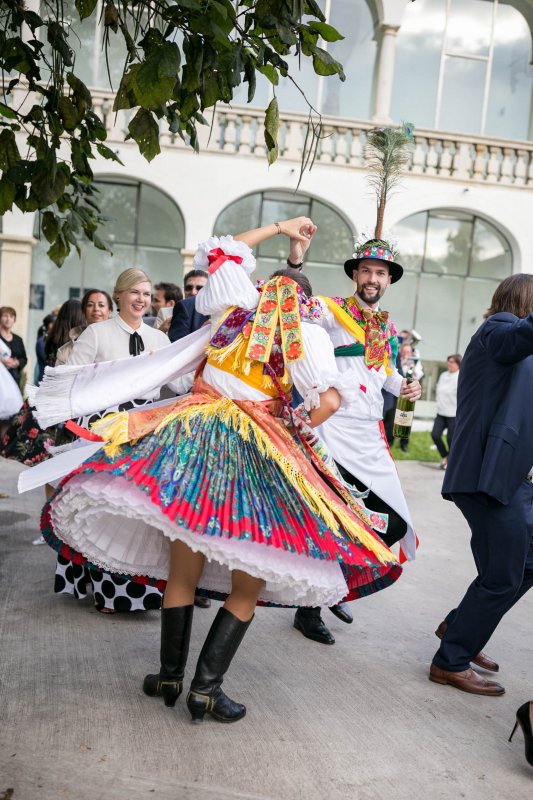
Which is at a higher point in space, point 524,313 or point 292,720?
point 524,313

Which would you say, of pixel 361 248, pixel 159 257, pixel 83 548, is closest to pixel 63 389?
pixel 83 548

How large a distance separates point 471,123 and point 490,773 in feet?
53.2

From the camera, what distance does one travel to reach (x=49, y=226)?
3.71m

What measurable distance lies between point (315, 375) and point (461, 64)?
1602 centimetres

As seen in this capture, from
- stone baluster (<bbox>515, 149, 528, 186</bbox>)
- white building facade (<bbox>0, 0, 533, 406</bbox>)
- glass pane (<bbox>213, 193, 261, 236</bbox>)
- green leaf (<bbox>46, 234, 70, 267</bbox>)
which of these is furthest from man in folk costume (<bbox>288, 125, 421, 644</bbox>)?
stone baluster (<bbox>515, 149, 528, 186</bbox>)

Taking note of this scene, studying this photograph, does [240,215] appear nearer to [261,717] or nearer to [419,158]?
[419,158]

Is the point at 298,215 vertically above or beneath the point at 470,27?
beneath

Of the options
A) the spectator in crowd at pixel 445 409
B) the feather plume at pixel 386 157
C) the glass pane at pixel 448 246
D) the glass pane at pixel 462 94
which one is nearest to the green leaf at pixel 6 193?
the feather plume at pixel 386 157

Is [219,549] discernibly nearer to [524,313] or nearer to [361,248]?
[524,313]

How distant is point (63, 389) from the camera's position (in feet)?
10.5

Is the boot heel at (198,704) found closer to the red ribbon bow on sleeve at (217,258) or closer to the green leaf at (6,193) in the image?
the red ribbon bow on sleeve at (217,258)

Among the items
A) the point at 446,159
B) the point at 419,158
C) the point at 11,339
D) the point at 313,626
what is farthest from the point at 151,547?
the point at 446,159

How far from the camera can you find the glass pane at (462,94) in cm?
1669

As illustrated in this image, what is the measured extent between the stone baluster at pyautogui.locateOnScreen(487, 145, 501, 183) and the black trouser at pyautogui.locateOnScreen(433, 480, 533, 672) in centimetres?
1400
